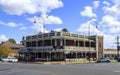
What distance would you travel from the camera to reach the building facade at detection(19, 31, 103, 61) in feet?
257

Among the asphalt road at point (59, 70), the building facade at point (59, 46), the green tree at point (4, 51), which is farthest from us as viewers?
the green tree at point (4, 51)

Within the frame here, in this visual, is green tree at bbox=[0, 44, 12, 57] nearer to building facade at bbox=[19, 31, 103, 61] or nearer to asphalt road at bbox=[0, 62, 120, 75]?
building facade at bbox=[19, 31, 103, 61]

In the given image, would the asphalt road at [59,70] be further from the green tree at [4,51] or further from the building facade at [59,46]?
the green tree at [4,51]

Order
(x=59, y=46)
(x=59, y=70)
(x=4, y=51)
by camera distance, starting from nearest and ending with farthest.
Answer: (x=59, y=70) < (x=59, y=46) < (x=4, y=51)

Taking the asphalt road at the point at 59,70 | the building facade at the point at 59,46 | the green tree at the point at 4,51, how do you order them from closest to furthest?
the asphalt road at the point at 59,70, the building facade at the point at 59,46, the green tree at the point at 4,51

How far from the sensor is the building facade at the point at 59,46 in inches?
3078

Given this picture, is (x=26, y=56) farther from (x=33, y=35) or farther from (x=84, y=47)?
(x=84, y=47)

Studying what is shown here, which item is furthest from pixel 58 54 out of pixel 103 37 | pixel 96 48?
pixel 103 37

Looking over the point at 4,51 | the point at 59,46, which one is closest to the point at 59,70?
the point at 59,46

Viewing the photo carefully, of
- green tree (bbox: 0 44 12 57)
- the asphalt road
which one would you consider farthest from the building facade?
the asphalt road

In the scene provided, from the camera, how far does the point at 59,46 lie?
255 ft

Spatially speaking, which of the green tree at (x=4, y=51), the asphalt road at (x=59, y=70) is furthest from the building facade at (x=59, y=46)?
the asphalt road at (x=59, y=70)

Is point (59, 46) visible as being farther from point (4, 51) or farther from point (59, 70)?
point (59, 70)

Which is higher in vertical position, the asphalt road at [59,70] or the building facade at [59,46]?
the building facade at [59,46]
